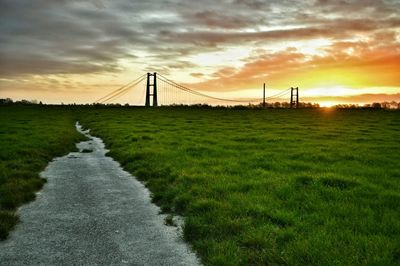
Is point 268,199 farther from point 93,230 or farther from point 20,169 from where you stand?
point 20,169

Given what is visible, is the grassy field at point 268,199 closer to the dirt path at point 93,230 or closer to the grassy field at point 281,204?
the grassy field at point 281,204

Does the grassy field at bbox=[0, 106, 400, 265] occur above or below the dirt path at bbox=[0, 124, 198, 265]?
above

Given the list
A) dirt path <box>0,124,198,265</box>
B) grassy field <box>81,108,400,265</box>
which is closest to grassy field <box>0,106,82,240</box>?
dirt path <box>0,124,198,265</box>

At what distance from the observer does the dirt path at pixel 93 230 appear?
7121mm

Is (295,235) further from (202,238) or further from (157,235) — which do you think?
(157,235)

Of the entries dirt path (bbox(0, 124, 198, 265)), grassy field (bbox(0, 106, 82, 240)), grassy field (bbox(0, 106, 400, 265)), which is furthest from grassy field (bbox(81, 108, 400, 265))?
grassy field (bbox(0, 106, 82, 240))

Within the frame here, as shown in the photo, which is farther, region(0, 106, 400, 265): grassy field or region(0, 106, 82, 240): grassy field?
region(0, 106, 82, 240): grassy field

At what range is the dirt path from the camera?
712 centimetres

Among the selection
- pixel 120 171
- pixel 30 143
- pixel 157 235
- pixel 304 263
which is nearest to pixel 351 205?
pixel 304 263

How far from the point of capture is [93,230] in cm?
860

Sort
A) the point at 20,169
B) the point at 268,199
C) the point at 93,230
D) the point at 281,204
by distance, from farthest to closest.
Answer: the point at 20,169 < the point at 268,199 < the point at 281,204 < the point at 93,230

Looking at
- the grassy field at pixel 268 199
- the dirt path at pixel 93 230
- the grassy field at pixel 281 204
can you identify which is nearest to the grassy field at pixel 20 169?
the grassy field at pixel 268 199

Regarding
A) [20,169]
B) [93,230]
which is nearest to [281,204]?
[93,230]

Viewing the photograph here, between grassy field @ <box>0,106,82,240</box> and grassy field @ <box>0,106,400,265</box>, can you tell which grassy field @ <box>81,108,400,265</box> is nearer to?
grassy field @ <box>0,106,400,265</box>
